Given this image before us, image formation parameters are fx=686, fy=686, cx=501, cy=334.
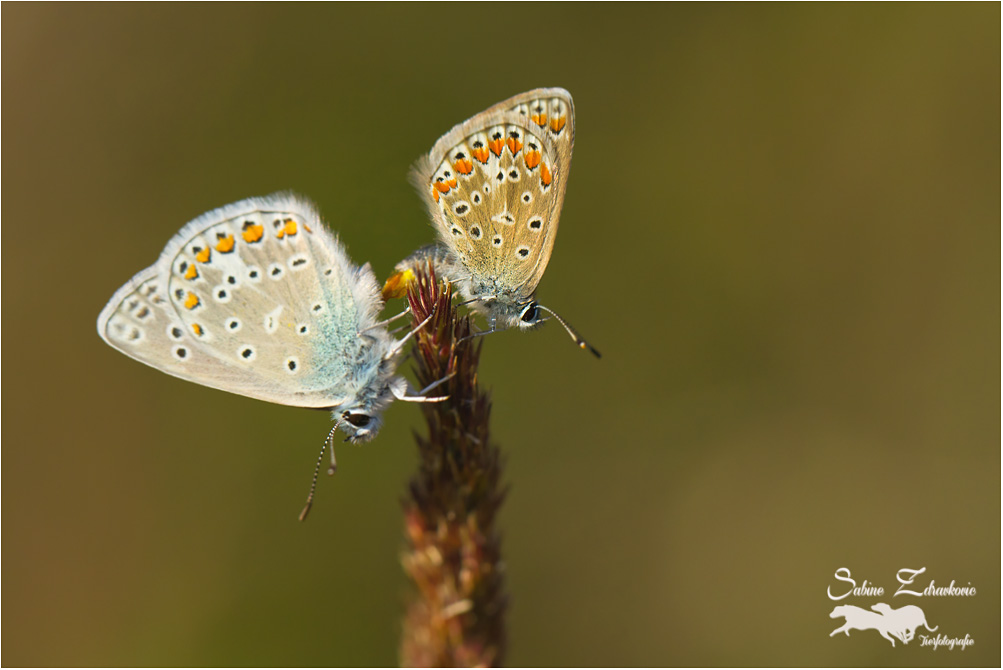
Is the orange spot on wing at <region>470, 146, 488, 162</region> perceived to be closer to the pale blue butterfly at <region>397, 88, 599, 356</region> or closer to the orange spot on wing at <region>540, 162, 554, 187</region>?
the pale blue butterfly at <region>397, 88, 599, 356</region>

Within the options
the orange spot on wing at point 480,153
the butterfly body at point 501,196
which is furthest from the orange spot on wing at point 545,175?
the orange spot on wing at point 480,153

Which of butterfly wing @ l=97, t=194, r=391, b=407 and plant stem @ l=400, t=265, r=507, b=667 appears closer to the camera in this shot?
plant stem @ l=400, t=265, r=507, b=667

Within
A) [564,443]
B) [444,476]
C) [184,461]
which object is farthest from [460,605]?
[184,461]

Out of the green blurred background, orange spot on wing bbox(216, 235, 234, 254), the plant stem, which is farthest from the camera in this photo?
the green blurred background

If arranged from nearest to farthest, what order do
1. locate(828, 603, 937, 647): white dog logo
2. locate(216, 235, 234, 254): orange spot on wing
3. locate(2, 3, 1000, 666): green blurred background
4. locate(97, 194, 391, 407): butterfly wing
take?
locate(97, 194, 391, 407): butterfly wing → locate(216, 235, 234, 254): orange spot on wing → locate(828, 603, 937, 647): white dog logo → locate(2, 3, 1000, 666): green blurred background

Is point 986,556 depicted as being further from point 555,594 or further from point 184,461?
point 184,461

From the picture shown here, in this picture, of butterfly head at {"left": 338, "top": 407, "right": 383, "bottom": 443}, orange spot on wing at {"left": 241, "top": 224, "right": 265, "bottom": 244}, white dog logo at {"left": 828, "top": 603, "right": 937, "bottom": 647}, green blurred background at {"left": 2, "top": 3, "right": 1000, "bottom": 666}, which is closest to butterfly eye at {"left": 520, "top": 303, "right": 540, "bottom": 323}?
butterfly head at {"left": 338, "top": 407, "right": 383, "bottom": 443}
